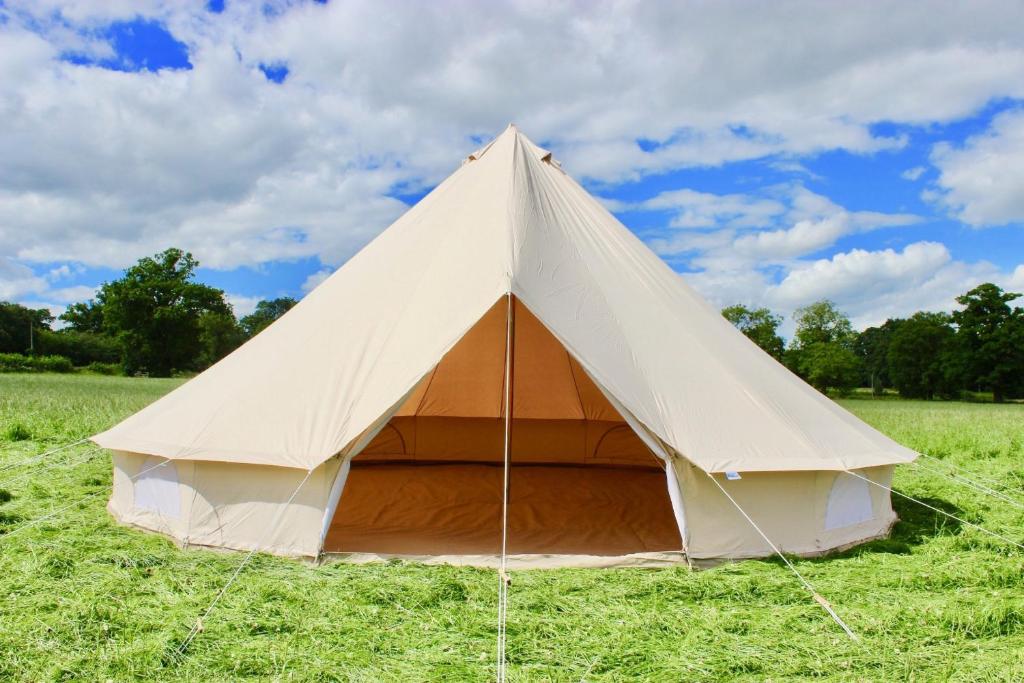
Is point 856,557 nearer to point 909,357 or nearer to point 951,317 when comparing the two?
point 951,317

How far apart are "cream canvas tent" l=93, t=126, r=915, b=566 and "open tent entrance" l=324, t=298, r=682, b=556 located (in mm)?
98

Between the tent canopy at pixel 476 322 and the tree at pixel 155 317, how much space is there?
38.8 meters

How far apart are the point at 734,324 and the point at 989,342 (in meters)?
13.5

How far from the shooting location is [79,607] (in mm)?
3348

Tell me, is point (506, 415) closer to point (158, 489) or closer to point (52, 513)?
point (158, 489)

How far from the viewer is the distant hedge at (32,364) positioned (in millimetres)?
32438

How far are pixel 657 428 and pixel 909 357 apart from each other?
47663 millimetres

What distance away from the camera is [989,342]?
1491 inches

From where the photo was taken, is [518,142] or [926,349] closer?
[518,142]

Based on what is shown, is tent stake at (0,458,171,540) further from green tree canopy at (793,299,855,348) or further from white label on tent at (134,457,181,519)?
green tree canopy at (793,299,855,348)

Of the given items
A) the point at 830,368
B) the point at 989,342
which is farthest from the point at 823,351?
the point at 989,342

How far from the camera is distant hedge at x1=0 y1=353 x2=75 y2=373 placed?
32438 mm

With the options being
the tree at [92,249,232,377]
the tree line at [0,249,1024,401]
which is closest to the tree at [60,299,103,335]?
the tree line at [0,249,1024,401]

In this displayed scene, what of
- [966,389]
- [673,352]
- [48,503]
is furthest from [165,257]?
[966,389]
